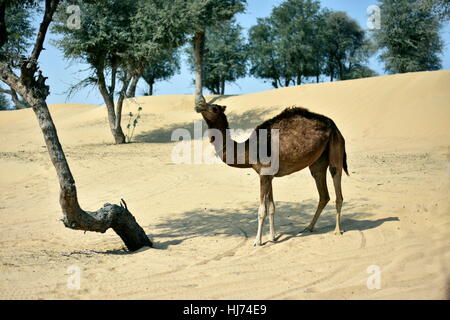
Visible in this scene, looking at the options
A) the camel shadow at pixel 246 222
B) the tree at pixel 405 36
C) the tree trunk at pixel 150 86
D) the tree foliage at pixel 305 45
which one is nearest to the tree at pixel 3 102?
the tree trunk at pixel 150 86

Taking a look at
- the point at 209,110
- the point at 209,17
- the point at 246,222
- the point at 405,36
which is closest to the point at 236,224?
the point at 246,222

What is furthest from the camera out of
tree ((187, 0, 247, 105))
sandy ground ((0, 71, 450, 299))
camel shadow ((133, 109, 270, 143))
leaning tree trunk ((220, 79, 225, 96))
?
leaning tree trunk ((220, 79, 225, 96))

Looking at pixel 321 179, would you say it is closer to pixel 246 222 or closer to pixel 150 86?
pixel 246 222

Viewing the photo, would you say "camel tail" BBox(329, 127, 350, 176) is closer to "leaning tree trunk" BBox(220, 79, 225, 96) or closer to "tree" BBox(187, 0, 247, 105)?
"tree" BBox(187, 0, 247, 105)

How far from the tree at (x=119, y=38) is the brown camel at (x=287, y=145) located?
49.2 feet

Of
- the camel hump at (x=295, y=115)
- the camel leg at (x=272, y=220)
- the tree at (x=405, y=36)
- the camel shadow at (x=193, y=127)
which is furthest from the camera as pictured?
the tree at (x=405, y=36)

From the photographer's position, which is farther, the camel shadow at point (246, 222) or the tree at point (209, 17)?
the tree at point (209, 17)

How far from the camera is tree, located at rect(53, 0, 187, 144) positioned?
21234mm

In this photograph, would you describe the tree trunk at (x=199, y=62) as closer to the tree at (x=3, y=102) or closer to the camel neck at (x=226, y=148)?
the camel neck at (x=226, y=148)

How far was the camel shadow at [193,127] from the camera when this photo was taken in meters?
23.8

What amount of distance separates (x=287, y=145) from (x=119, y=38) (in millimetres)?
16195

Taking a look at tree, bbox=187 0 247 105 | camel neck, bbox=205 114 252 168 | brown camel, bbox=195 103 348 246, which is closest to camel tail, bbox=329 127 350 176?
brown camel, bbox=195 103 348 246
